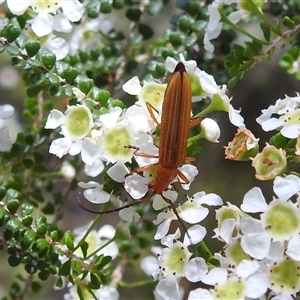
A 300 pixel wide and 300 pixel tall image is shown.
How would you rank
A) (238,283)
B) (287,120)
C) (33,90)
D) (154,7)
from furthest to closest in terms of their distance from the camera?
(154,7), (33,90), (287,120), (238,283)

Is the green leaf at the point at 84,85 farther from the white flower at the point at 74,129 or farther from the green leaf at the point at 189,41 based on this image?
the green leaf at the point at 189,41

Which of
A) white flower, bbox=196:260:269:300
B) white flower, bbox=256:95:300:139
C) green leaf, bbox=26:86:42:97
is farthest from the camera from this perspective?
green leaf, bbox=26:86:42:97

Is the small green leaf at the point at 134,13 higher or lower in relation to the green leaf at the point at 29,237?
higher

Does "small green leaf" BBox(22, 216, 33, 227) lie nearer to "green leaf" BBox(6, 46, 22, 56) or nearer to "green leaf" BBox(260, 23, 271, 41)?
"green leaf" BBox(6, 46, 22, 56)

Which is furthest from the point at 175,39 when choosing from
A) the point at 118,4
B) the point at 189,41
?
the point at 118,4

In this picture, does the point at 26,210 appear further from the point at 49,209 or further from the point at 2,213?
the point at 49,209

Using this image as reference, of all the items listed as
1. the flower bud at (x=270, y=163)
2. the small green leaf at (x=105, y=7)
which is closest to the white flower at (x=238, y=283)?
the flower bud at (x=270, y=163)

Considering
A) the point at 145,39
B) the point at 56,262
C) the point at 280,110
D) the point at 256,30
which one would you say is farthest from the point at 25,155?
the point at 256,30

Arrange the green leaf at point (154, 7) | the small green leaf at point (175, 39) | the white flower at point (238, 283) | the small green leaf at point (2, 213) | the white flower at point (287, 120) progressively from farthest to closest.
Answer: the green leaf at point (154, 7), the small green leaf at point (175, 39), the small green leaf at point (2, 213), the white flower at point (287, 120), the white flower at point (238, 283)

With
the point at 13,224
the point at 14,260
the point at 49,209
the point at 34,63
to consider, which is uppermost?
the point at 34,63

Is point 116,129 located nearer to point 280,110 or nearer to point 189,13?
point 280,110

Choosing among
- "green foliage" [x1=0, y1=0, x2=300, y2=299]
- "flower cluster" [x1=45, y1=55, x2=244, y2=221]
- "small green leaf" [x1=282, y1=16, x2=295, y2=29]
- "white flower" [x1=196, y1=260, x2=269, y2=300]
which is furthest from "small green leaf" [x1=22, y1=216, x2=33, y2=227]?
"small green leaf" [x1=282, y1=16, x2=295, y2=29]

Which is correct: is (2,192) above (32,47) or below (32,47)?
below
